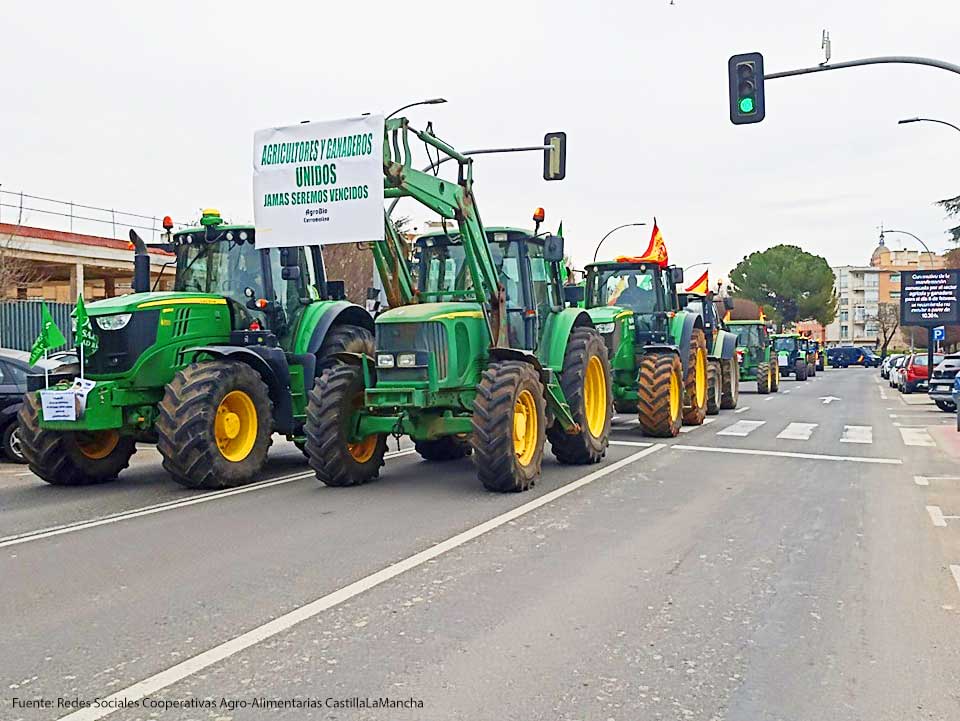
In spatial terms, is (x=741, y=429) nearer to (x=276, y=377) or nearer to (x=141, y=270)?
(x=276, y=377)

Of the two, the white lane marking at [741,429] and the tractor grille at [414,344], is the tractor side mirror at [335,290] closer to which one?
the tractor grille at [414,344]

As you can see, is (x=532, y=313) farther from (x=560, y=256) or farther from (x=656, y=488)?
(x=656, y=488)

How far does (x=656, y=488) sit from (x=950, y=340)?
59353 mm

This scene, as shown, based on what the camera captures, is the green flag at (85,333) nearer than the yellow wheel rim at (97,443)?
Yes

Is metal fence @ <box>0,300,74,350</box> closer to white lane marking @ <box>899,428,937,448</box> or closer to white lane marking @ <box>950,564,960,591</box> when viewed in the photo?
white lane marking @ <box>899,428,937,448</box>

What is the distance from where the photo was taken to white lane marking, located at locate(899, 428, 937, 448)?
55.1 feet

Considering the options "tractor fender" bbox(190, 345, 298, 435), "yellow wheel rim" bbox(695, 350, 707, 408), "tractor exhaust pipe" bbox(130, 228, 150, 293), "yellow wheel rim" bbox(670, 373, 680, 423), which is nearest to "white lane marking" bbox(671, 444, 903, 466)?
"yellow wheel rim" bbox(670, 373, 680, 423)

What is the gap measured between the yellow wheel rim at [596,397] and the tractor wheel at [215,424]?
4067 mm

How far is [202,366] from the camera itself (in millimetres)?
10578

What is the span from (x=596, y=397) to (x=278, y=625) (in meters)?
8.11

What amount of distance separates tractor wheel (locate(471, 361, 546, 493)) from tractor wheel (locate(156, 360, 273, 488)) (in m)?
2.51

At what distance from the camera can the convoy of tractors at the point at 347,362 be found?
1040 cm

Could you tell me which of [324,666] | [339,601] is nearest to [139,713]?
[324,666]

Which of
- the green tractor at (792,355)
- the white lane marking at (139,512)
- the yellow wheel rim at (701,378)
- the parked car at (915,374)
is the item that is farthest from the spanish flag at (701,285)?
the green tractor at (792,355)
